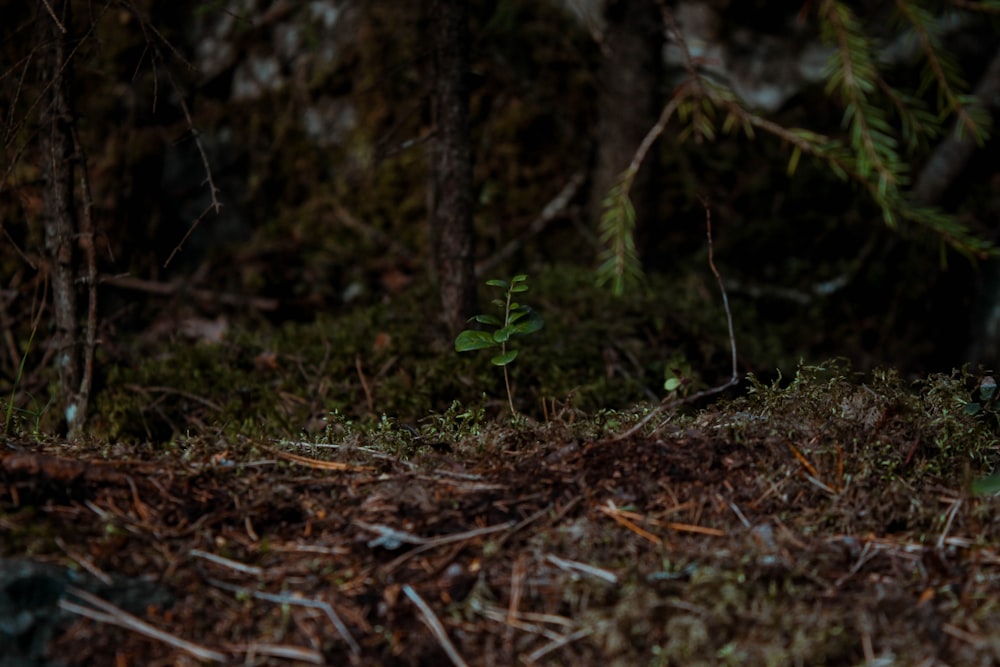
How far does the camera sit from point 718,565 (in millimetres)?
1869

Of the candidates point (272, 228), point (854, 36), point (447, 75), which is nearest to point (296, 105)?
point (272, 228)

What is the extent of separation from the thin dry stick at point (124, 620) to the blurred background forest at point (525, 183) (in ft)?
10.6

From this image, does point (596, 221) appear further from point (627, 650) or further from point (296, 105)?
point (627, 650)

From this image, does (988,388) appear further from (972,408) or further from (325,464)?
(325,464)


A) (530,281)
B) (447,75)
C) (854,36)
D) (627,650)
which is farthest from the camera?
(530,281)

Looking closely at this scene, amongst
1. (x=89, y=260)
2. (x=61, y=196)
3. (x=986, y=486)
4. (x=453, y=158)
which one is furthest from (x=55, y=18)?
(x=986, y=486)

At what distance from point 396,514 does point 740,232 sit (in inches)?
185

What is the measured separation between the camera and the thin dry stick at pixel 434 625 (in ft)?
5.51

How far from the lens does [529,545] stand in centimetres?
196

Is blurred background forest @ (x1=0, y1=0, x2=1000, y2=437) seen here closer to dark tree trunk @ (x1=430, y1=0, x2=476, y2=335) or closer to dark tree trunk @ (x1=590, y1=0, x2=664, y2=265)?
dark tree trunk @ (x1=590, y1=0, x2=664, y2=265)

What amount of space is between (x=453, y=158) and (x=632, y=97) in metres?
2.17

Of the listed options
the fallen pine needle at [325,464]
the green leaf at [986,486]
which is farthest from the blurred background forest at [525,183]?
the green leaf at [986,486]

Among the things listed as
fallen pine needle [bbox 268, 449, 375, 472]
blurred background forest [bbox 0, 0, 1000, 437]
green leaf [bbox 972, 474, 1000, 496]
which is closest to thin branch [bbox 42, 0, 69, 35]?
fallen pine needle [bbox 268, 449, 375, 472]

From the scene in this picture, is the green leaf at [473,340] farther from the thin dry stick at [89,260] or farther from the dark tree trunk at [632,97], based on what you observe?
the dark tree trunk at [632,97]
